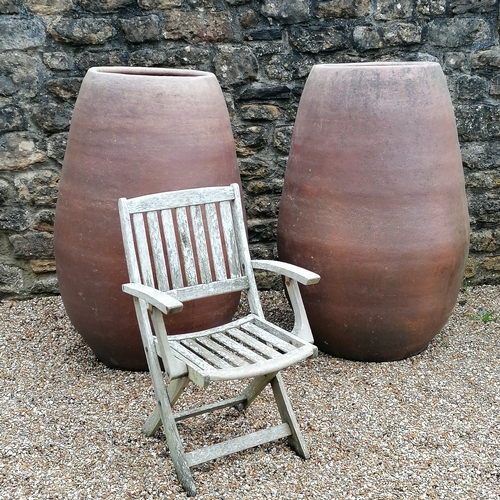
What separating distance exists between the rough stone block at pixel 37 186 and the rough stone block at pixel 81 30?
2.60 feet

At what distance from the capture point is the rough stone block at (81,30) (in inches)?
150

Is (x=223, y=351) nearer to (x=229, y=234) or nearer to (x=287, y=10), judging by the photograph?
(x=229, y=234)

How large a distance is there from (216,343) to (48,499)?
83 centimetres

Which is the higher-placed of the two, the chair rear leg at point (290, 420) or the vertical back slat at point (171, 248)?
the vertical back slat at point (171, 248)

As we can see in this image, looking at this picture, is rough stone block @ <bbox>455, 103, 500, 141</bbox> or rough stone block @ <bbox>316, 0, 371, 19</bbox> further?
rough stone block @ <bbox>455, 103, 500, 141</bbox>

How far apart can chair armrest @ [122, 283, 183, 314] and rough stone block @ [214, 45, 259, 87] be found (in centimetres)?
193

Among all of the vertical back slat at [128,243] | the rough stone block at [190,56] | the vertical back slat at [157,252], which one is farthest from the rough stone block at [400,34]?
the vertical back slat at [128,243]

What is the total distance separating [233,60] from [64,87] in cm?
101

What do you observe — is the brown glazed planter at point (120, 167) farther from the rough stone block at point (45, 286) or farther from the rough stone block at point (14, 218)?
the rough stone block at point (45, 286)

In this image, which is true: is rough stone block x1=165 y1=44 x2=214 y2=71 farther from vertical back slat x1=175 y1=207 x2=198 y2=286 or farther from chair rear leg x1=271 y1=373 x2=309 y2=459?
chair rear leg x1=271 y1=373 x2=309 y2=459

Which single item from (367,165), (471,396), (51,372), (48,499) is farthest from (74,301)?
(471,396)

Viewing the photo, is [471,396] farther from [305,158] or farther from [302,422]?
[305,158]

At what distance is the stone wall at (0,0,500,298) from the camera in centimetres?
385

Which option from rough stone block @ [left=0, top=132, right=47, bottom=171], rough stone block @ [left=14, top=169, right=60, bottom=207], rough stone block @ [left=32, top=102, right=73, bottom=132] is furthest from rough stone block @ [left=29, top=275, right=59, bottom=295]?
rough stone block @ [left=32, top=102, right=73, bottom=132]
